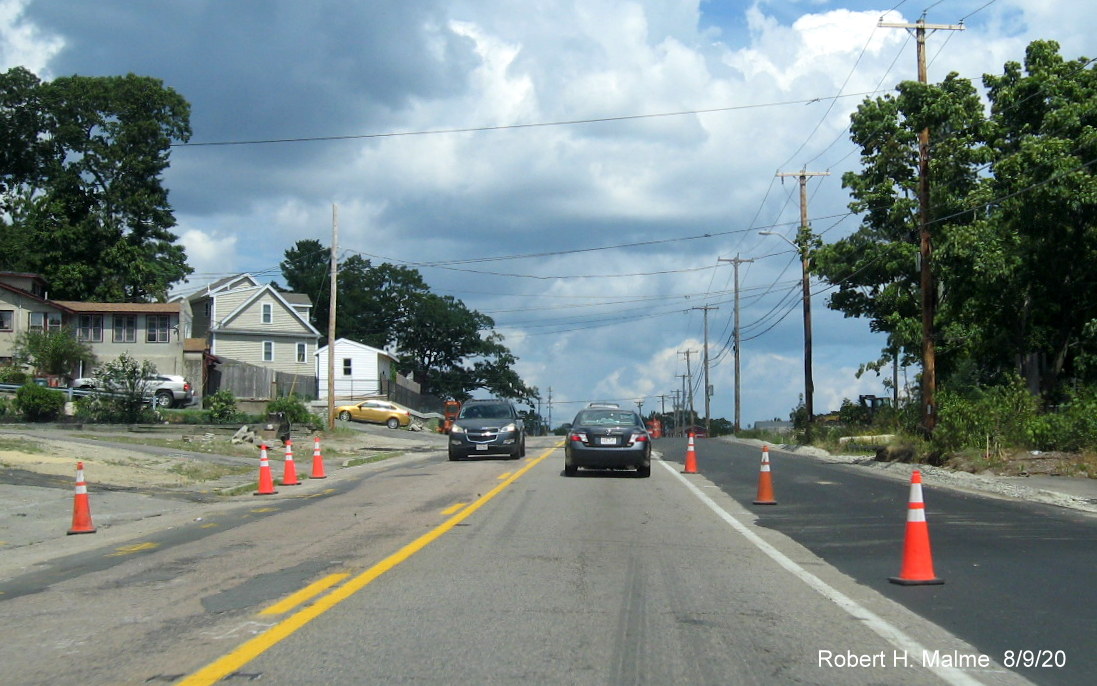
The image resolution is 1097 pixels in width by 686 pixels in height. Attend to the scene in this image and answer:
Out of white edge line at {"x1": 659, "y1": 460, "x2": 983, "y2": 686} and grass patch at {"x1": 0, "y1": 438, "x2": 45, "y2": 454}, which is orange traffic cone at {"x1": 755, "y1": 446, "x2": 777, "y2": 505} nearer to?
white edge line at {"x1": 659, "y1": 460, "x2": 983, "y2": 686}

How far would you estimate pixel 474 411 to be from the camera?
2703 centimetres

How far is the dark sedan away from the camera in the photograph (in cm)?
2023

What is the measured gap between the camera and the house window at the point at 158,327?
2112 inches

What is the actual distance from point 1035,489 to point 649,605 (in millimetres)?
12850

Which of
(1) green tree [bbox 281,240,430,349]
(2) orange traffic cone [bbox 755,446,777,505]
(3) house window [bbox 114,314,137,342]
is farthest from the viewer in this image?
(1) green tree [bbox 281,240,430,349]

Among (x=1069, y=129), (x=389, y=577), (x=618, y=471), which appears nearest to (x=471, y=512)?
(x=389, y=577)

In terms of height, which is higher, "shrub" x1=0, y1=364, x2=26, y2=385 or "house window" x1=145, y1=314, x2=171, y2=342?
"house window" x1=145, y1=314, x2=171, y2=342

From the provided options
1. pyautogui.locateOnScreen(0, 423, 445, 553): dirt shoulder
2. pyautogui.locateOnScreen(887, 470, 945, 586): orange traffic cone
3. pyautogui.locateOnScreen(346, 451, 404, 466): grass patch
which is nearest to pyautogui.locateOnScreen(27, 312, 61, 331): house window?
pyautogui.locateOnScreen(0, 423, 445, 553): dirt shoulder

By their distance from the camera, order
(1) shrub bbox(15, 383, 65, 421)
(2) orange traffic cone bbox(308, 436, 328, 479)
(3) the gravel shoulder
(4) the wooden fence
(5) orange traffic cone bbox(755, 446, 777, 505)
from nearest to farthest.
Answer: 1. (5) orange traffic cone bbox(755, 446, 777, 505)
2. (3) the gravel shoulder
3. (2) orange traffic cone bbox(308, 436, 328, 479)
4. (1) shrub bbox(15, 383, 65, 421)
5. (4) the wooden fence

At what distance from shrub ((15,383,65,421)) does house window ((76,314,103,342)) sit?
19.7 metres

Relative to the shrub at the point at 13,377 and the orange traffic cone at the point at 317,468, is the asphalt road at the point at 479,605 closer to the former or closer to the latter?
the orange traffic cone at the point at 317,468

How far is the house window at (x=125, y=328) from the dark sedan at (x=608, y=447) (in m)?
39.7

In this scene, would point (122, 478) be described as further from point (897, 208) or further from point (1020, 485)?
point (897, 208)

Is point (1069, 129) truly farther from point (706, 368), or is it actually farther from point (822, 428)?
point (706, 368)
